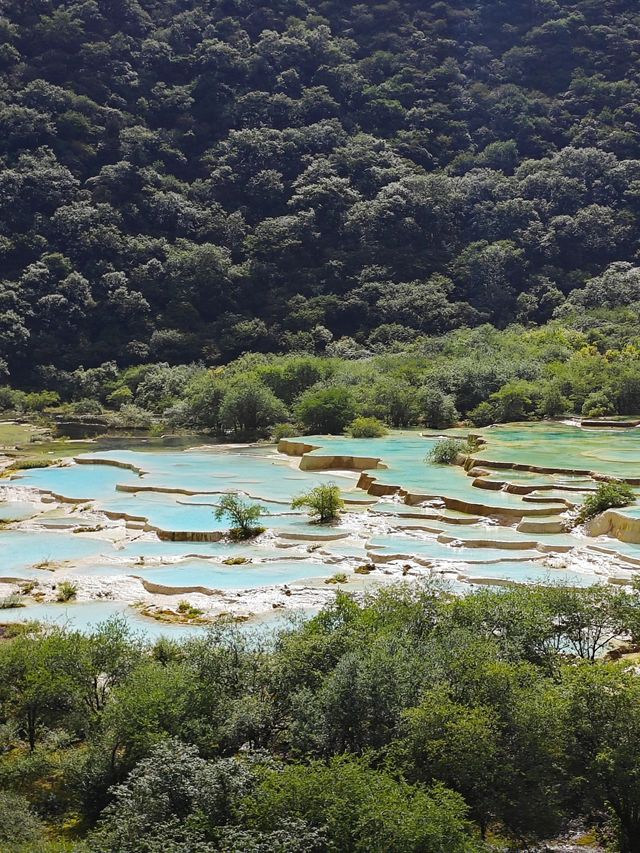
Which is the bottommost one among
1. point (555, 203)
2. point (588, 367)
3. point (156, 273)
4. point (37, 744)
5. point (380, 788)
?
point (37, 744)

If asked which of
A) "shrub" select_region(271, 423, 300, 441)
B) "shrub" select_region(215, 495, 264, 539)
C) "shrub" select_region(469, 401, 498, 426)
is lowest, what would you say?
"shrub" select_region(215, 495, 264, 539)

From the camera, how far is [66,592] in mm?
20859

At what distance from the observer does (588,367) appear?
2124 inches

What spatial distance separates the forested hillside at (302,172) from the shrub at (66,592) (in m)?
61.3

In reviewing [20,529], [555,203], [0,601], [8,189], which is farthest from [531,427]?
[8,189]

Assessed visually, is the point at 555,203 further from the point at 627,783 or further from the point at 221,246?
the point at 627,783

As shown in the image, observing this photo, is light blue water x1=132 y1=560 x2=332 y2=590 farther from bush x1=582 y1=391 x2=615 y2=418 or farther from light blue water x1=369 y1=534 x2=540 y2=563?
bush x1=582 y1=391 x2=615 y2=418

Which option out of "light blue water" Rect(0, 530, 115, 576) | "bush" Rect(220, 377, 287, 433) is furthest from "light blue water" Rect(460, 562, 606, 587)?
"bush" Rect(220, 377, 287, 433)

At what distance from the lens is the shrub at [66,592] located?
20.8 meters

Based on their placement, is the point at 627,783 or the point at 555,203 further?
the point at 555,203

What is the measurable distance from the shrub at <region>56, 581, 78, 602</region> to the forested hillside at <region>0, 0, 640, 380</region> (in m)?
61.3

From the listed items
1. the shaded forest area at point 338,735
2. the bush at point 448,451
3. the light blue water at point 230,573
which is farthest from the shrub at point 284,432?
the shaded forest area at point 338,735

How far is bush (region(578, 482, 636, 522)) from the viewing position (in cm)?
2564

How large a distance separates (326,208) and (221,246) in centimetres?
1232
